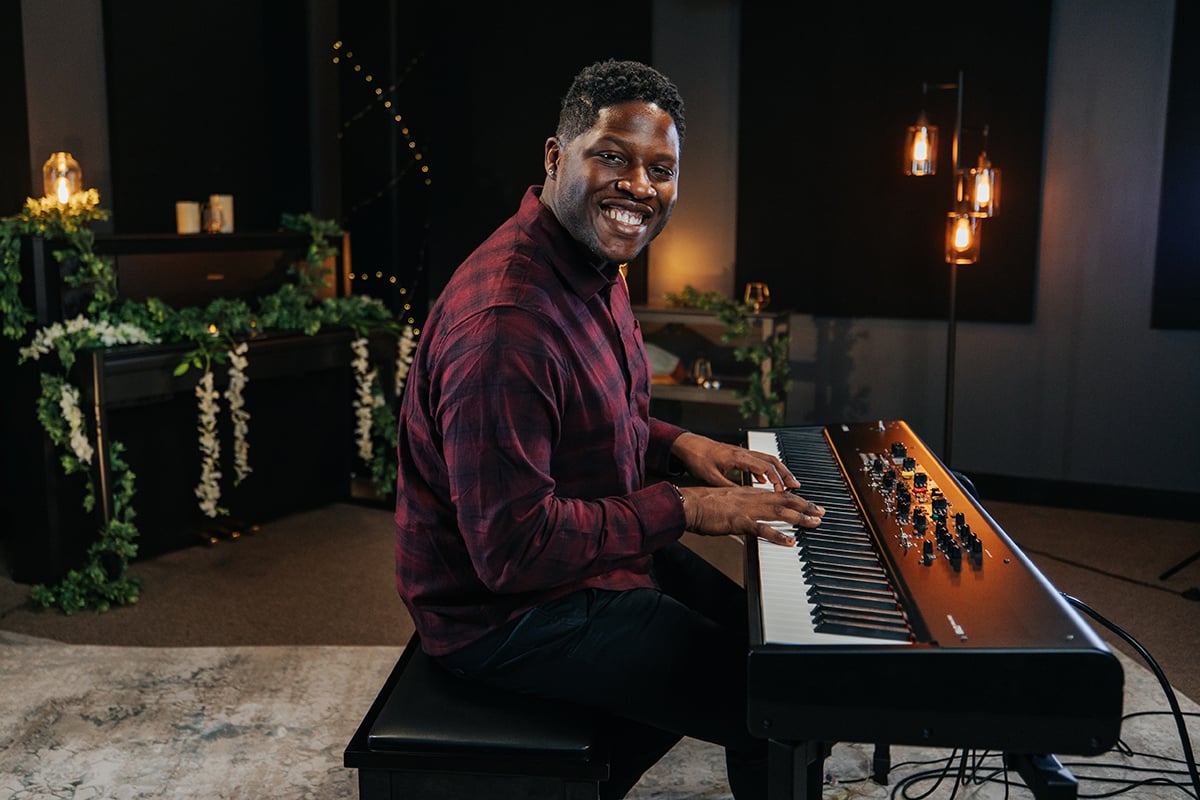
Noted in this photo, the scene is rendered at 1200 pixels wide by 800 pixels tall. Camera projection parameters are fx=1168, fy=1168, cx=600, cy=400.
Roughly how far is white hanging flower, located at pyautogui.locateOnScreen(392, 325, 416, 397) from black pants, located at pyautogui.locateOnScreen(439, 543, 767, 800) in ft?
10.8

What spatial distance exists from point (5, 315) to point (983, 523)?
11.4 ft


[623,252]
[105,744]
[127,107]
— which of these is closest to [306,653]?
[105,744]

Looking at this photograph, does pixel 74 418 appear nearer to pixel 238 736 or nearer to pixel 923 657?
Result: pixel 238 736

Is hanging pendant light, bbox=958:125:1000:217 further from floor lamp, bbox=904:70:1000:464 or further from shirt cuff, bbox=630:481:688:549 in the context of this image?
shirt cuff, bbox=630:481:688:549

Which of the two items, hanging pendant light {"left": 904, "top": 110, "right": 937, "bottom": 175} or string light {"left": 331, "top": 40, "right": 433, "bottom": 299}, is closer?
hanging pendant light {"left": 904, "top": 110, "right": 937, "bottom": 175}

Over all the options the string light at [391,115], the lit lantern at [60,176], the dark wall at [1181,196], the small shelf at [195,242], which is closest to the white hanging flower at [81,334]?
the small shelf at [195,242]

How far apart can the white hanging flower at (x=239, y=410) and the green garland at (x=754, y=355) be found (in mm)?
2137

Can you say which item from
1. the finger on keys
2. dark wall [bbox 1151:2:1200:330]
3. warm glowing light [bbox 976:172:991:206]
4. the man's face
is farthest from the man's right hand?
dark wall [bbox 1151:2:1200:330]

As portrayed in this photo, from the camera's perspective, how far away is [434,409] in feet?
6.15

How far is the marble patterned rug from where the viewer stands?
2.78 meters

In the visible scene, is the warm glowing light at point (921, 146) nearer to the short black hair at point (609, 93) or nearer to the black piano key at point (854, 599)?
the short black hair at point (609, 93)

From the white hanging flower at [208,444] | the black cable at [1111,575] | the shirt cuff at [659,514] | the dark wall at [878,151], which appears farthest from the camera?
the dark wall at [878,151]

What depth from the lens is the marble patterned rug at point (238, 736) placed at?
2777 millimetres

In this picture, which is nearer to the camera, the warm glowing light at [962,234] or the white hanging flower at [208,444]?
the white hanging flower at [208,444]
